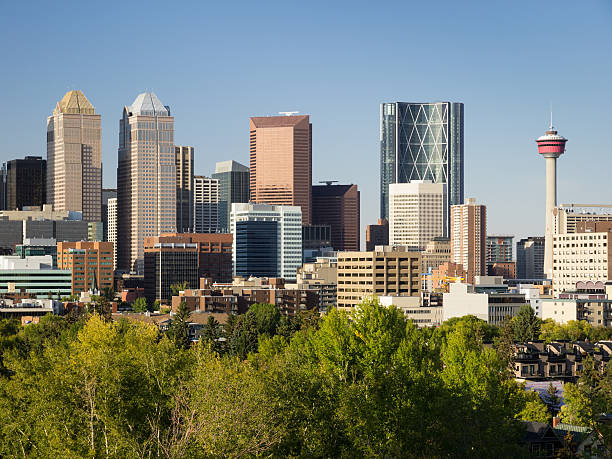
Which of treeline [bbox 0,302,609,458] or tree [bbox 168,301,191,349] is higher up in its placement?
treeline [bbox 0,302,609,458]

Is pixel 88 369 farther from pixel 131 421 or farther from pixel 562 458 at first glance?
pixel 562 458

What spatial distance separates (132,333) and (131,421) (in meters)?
40.0

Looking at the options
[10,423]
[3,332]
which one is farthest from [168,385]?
[3,332]

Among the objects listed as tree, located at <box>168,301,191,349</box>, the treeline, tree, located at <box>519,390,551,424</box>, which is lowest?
tree, located at <box>519,390,551,424</box>

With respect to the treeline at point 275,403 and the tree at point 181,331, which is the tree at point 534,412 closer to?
the treeline at point 275,403

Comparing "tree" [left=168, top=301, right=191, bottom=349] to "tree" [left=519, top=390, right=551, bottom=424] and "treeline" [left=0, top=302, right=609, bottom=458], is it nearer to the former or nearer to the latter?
"treeline" [left=0, top=302, right=609, bottom=458]

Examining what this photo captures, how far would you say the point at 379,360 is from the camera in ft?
300

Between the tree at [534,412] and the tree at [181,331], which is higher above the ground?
the tree at [181,331]

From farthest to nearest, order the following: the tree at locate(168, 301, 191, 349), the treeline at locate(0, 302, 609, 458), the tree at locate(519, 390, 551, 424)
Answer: the tree at locate(168, 301, 191, 349) < the tree at locate(519, 390, 551, 424) < the treeline at locate(0, 302, 609, 458)

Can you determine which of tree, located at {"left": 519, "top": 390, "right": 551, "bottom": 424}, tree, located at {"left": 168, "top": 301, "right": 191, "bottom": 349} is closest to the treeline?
tree, located at {"left": 519, "top": 390, "right": 551, "bottom": 424}

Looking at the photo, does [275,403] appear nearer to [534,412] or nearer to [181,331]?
[534,412]

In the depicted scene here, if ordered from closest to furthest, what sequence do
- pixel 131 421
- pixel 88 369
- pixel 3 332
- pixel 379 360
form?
pixel 131 421
pixel 88 369
pixel 379 360
pixel 3 332

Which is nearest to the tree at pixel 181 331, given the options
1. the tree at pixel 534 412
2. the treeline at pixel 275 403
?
the treeline at pixel 275 403

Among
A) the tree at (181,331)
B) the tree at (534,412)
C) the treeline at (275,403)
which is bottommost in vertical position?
the tree at (534,412)
